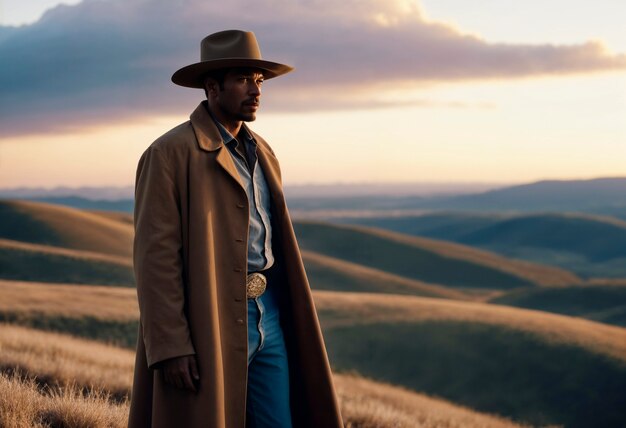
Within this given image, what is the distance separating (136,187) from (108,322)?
22102mm

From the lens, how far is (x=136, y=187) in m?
4.82

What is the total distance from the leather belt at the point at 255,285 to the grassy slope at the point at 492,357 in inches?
902

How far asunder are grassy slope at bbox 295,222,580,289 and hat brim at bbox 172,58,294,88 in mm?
98813

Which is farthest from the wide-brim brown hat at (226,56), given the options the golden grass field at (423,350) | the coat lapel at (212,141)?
the golden grass field at (423,350)

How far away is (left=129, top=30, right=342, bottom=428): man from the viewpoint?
4555mm

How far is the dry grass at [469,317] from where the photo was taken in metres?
31.7

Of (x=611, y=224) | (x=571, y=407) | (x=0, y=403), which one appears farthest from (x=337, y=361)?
(x=611, y=224)

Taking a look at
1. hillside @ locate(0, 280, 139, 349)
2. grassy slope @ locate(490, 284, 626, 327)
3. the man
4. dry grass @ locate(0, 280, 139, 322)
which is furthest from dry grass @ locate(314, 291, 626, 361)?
the man

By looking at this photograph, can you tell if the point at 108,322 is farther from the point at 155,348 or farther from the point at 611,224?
the point at 611,224

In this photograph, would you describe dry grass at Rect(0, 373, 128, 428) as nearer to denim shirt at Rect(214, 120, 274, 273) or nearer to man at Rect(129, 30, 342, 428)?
man at Rect(129, 30, 342, 428)

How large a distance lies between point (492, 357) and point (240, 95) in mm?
27272

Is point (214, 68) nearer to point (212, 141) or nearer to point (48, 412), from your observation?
point (212, 141)

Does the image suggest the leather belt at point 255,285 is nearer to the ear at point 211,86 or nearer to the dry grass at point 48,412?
the ear at point 211,86

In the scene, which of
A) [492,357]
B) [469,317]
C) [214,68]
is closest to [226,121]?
[214,68]
